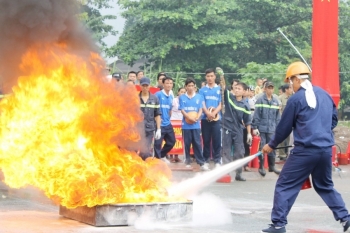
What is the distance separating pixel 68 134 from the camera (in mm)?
8219

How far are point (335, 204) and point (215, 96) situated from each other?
21.3 ft

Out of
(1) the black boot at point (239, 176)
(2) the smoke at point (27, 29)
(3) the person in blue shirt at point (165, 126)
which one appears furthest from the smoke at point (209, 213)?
(3) the person in blue shirt at point (165, 126)

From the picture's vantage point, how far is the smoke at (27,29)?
334 inches

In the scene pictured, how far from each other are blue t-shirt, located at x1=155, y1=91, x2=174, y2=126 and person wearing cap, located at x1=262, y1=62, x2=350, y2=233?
19.7 ft

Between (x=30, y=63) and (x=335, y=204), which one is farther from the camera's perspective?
(x=30, y=63)

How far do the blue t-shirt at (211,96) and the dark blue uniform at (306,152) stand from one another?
246 inches

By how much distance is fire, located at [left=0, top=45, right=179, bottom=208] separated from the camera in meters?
7.99

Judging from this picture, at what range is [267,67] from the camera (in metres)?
32.9

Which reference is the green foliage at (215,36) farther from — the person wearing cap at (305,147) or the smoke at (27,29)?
the person wearing cap at (305,147)

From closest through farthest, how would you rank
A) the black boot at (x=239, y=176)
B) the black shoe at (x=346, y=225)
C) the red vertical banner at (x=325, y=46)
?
the black shoe at (x=346, y=225), the black boot at (x=239, y=176), the red vertical banner at (x=325, y=46)

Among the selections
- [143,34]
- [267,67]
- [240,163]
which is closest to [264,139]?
[240,163]

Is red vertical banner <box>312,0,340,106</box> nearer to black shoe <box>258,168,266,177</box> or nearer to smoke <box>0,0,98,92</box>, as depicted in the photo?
black shoe <box>258,168,266,177</box>

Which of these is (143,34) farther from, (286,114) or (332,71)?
(286,114)

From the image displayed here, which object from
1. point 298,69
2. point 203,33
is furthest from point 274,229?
point 203,33
